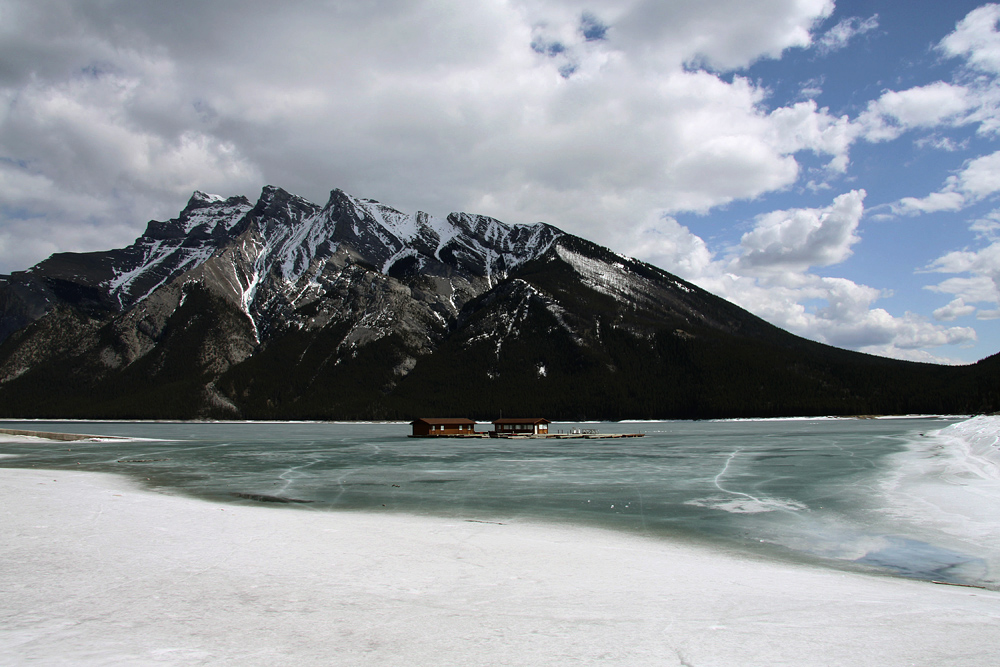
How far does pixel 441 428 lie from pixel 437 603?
136m

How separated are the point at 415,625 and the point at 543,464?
186 feet

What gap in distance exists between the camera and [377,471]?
58906 millimetres

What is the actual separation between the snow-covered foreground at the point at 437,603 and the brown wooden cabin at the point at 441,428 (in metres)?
123

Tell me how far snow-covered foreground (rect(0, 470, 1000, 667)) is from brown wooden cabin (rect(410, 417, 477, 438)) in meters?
123

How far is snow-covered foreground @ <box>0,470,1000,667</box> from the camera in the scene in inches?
444

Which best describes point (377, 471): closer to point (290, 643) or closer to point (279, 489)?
point (279, 489)

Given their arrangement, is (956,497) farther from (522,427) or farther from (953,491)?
(522,427)

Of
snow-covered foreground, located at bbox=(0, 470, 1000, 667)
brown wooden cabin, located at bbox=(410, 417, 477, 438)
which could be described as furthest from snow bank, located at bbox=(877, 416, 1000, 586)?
brown wooden cabin, located at bbox=(410, 417, 477, 438)

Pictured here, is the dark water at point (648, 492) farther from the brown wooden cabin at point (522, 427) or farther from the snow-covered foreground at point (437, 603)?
the brown wooden cabin at point (522, 427)

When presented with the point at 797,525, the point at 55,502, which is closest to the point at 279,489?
the point at 55,502

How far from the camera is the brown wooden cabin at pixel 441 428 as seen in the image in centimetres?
14788

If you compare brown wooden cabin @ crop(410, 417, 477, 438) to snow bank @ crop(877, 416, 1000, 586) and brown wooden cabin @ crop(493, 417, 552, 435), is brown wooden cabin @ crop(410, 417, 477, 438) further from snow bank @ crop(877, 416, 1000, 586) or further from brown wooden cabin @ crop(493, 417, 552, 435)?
snow bank @ crop(877, 416, 1000, 586)

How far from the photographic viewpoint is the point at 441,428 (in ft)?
491

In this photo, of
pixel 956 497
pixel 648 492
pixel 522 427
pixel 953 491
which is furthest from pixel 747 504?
pixel 522 427
